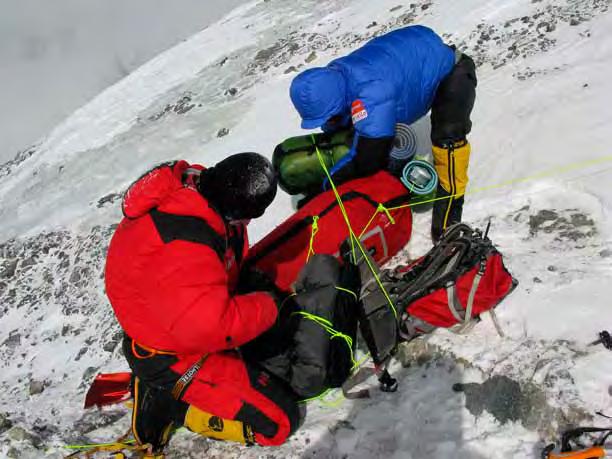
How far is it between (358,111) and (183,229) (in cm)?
198

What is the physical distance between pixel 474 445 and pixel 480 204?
254 cm

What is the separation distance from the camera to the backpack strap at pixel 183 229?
2.86m

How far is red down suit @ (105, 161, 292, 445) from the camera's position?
2.79 meters

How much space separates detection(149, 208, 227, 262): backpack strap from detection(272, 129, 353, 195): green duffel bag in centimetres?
238

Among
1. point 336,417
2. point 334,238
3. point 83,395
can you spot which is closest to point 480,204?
point 334,238

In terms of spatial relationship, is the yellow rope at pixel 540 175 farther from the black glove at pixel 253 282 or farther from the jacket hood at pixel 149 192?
the jacket hood at pixel 149 192

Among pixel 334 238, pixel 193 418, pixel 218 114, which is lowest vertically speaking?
pixel 193 418

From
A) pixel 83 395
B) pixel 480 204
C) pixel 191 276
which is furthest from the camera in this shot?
pixel 83 395

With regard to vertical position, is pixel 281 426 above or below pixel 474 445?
above

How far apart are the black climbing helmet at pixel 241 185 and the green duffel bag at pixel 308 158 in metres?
2.27

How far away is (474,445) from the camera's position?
9.59ft

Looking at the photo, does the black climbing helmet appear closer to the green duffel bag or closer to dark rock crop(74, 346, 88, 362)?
the green duffel bag

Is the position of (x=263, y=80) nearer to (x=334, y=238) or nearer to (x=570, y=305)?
(x=334, y=238)

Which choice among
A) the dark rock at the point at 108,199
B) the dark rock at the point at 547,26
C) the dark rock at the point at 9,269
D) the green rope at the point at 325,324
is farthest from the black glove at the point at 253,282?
the dark rock at the point at 9,269
